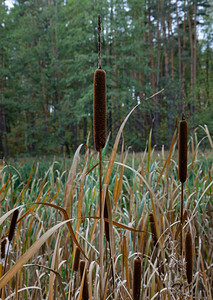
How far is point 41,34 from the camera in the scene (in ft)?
55.5

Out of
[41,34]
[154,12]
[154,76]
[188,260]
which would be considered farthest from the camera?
[154,76]

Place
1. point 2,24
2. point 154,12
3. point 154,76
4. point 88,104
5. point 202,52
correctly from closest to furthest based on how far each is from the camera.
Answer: point 88,104, point 2,24, point 154,12, point 154,76, point 202,52

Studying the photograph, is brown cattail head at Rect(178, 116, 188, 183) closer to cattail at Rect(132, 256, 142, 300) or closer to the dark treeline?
cattail at Rect(132, 256, 142, 300)

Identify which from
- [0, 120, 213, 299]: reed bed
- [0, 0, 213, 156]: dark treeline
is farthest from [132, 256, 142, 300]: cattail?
[0, 0, 213, 156]: dark treeline

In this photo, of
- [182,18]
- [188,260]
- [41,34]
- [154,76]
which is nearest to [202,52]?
[182,18]

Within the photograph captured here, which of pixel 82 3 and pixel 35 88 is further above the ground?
pixel 82 3

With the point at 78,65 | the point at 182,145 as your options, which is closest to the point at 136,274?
the point at 182,145

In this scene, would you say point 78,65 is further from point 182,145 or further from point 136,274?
point 136,274

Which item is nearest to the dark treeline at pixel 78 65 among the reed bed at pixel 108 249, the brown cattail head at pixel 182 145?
the reed bed at pixel 108 249

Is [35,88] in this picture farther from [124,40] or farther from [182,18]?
[182,18]

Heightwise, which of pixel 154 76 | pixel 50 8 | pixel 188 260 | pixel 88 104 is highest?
pixel 50 8

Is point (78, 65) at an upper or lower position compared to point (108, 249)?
upper

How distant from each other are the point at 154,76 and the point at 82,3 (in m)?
8.63

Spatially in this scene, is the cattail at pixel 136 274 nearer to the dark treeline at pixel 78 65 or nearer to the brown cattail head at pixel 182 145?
the brown cattail head at pixel 182 145
